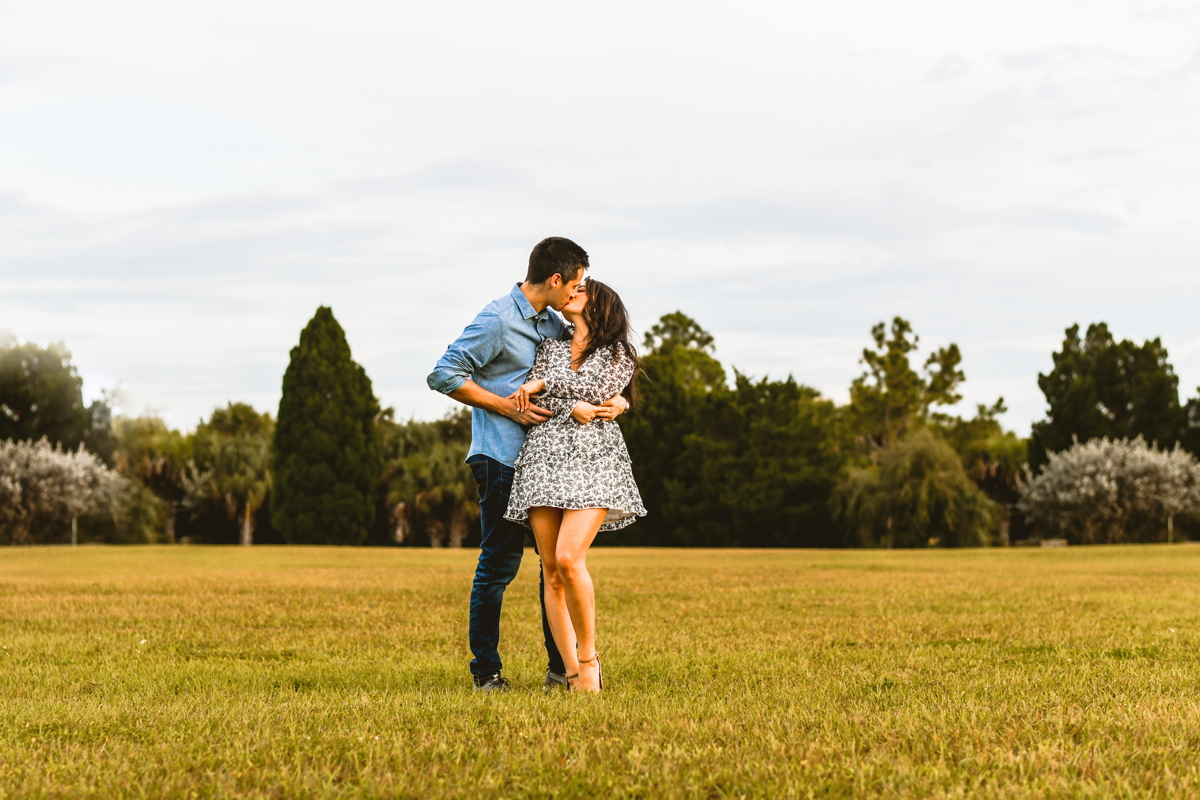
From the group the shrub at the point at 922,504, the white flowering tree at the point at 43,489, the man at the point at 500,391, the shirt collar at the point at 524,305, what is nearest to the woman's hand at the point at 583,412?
the man at the point at 500,391

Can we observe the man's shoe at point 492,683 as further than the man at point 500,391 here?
Yes

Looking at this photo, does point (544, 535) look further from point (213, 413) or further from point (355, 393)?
point (213, 413)

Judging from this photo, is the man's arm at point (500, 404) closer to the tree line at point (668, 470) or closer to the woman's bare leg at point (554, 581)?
the woman's bare leg at point (554, 581)

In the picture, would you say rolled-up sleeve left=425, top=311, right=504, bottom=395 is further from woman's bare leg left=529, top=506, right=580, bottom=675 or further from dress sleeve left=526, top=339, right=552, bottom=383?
woman's bare leg left=529, top=506, right=580, bottom=675

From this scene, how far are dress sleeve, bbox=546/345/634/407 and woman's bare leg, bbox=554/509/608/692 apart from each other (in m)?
0.52

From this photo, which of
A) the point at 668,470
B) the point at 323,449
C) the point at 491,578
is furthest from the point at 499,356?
the point at 668,470

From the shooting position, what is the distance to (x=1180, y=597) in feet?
36.2

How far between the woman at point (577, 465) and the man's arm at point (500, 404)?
4 centimetres

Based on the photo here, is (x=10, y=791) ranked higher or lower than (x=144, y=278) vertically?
lower

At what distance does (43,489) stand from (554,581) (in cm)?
3869

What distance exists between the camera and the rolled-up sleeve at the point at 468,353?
4.72 metres

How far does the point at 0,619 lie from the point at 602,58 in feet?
25.1

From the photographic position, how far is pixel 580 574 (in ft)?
15.8

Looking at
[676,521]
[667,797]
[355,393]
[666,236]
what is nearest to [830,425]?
[676,521]
